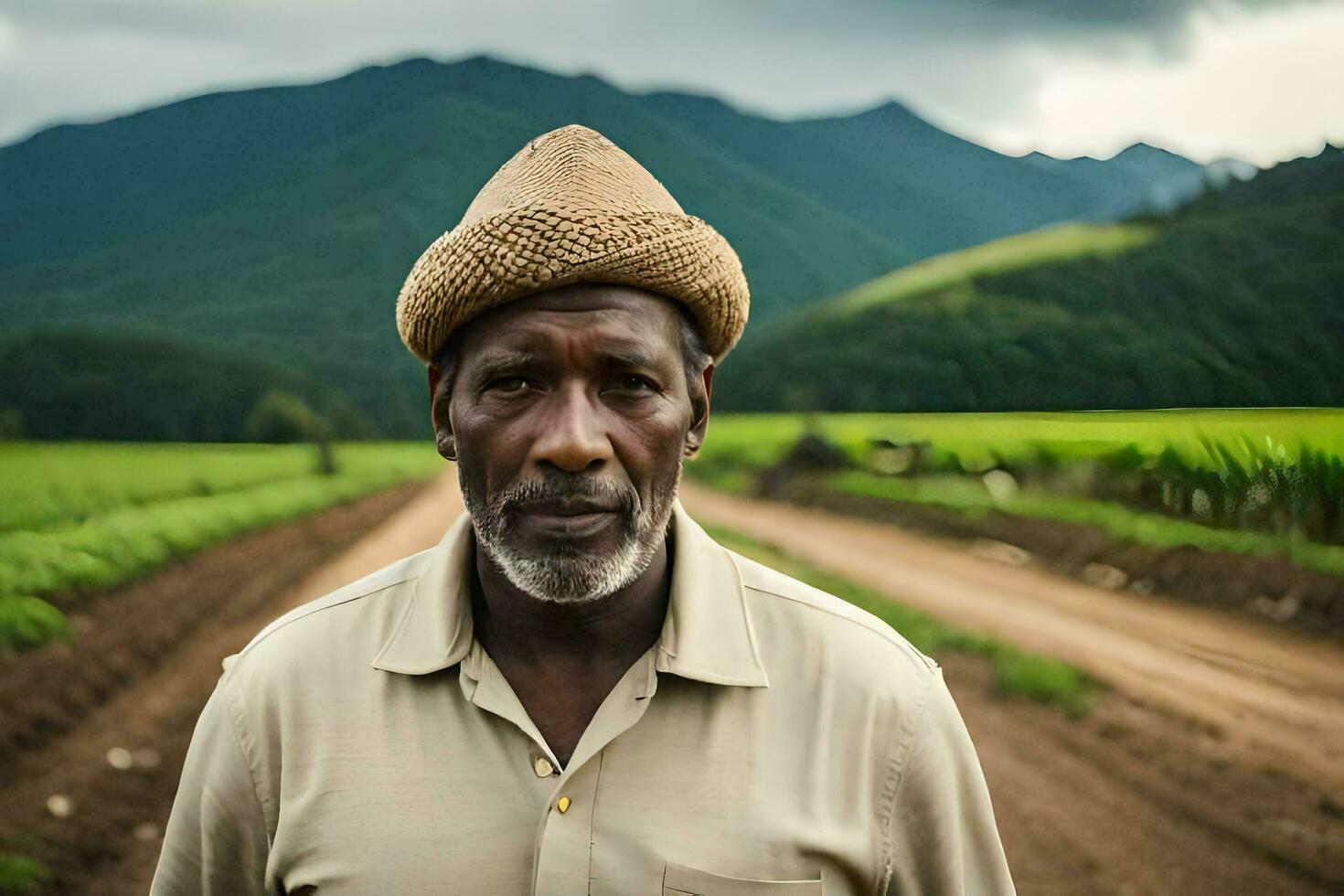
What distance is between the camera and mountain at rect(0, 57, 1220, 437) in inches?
165

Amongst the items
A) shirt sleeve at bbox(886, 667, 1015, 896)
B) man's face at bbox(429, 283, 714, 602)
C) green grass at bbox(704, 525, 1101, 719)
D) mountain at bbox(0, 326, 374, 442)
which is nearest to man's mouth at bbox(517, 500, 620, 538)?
man's face at bbox(429, 283, 714, 602)

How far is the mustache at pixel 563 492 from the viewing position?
5.08ft

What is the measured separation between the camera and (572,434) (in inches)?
59.4

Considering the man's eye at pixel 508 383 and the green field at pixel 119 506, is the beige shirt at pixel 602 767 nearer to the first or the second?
the man's eye at pixel 508 383

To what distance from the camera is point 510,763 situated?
1521 mm

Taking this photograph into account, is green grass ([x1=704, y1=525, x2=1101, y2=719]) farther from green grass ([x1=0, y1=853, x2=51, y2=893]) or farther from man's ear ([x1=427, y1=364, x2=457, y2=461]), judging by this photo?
green grass ([x1=0, y1=853, x2=51, y2=893])

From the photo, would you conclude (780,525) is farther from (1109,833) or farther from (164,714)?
(164,714)

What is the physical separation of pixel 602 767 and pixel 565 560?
33 cm

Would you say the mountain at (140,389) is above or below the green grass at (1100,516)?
above

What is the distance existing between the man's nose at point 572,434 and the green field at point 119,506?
2.62 metres

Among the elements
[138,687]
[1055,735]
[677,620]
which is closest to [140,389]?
[138,687]

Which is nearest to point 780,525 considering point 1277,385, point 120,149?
point 1277,385

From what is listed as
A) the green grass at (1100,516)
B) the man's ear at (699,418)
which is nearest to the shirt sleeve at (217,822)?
the man's ear at (699,418)

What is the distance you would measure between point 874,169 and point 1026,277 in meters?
1.15
